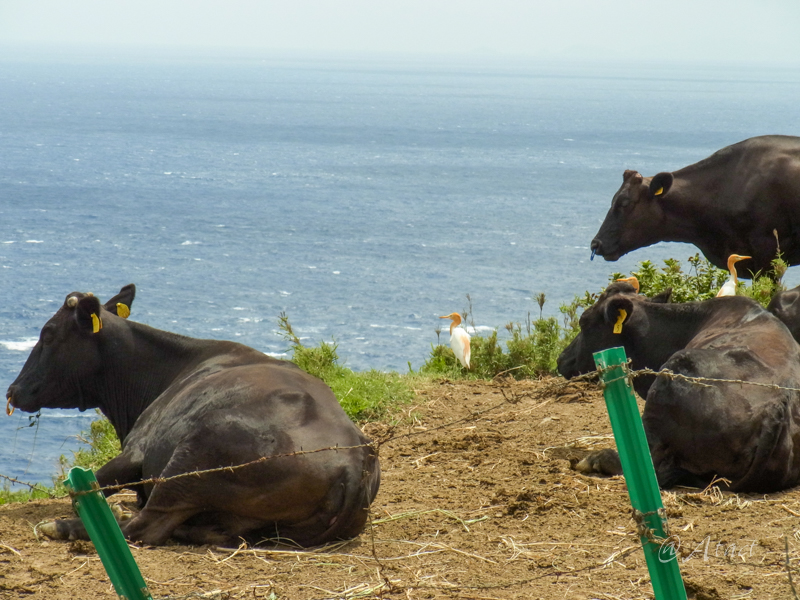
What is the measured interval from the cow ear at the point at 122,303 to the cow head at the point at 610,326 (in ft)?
12.1

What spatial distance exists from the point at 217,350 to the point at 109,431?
12.6 ft

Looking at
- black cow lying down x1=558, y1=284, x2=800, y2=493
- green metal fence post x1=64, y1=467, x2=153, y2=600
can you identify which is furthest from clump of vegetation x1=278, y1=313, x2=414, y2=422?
green metal fence post x1=64, y1=467, x2=153, y2=600

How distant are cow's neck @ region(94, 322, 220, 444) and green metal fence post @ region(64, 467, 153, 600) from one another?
12.2 ft

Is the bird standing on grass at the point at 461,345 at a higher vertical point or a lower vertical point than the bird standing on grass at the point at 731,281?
lower

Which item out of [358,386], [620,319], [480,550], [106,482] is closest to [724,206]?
[620,319]

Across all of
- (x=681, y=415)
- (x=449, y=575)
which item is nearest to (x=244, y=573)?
(x=449, y=575)

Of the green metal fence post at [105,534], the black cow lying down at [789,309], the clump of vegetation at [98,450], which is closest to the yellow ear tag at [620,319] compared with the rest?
the black cow lying down at [789,309]

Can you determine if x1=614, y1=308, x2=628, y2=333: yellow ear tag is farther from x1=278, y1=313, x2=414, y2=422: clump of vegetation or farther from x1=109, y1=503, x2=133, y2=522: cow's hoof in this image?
x1=109, y1=503, x2=133, y2=522: cow's hoof

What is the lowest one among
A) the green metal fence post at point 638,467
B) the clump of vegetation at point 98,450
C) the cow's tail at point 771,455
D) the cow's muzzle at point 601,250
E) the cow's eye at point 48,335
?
the clump of vegetation at point 98,450

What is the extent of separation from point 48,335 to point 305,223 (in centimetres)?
6123

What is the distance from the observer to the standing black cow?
10.7 meters

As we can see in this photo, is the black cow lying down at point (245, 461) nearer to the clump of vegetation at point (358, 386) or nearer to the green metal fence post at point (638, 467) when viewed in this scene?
the green metal fence post at point (638, 467)

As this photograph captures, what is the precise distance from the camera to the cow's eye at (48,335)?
24.6ft

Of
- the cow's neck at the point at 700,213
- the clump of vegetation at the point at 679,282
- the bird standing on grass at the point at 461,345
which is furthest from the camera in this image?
the bird standing on grass at the point at 461,345
